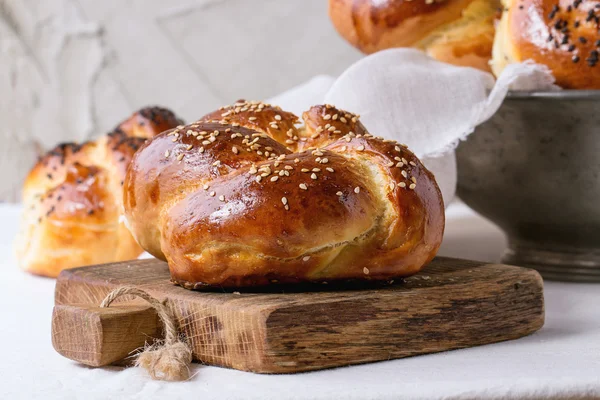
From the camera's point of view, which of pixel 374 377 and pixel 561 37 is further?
pixel 561 37

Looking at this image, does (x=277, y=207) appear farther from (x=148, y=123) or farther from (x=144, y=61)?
(x=144, y=61)

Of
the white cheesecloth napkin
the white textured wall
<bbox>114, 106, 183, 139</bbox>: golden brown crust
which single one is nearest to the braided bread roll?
the white cheesecloth napkin

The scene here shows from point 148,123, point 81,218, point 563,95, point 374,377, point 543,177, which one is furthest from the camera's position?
point 148,123

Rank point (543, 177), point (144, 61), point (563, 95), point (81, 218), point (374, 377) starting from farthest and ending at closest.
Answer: point (144, 61) → point (81, 218) → point (543, 177) → point (563, 95) → point (374, 377)

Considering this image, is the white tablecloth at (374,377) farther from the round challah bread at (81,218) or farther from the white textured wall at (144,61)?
the white textured wall at (144,61)

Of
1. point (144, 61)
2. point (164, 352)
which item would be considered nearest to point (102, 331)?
point (164, 352)

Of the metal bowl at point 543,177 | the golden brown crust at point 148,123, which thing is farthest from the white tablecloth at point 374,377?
the golden brown crust at point 148,123
